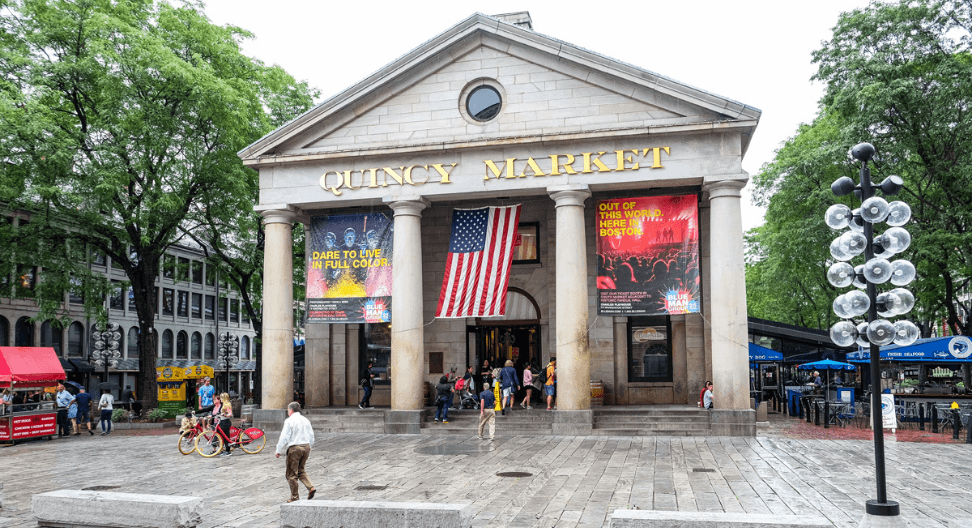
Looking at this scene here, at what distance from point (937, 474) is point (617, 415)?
9.64 metres

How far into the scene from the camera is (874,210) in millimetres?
9312

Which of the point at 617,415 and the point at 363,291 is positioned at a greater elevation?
the point at 363,291

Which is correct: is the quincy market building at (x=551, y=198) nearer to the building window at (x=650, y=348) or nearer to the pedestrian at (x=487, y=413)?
the building window at (x=650, y=348)

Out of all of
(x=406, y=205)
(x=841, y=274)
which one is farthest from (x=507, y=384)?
(x=841, y=274)

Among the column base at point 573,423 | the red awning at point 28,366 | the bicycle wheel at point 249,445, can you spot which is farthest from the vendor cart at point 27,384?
the column base at point 573,423

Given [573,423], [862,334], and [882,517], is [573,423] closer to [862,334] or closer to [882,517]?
[862,334]

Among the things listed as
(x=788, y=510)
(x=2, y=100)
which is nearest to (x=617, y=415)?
(x=788, y=510)

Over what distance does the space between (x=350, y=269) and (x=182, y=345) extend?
144 ft

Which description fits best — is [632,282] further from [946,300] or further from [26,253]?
[26,253]

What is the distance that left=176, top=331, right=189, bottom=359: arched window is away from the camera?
62.3 m

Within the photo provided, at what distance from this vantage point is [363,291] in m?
24.5

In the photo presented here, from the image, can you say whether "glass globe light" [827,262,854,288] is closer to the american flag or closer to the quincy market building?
the quincy market building

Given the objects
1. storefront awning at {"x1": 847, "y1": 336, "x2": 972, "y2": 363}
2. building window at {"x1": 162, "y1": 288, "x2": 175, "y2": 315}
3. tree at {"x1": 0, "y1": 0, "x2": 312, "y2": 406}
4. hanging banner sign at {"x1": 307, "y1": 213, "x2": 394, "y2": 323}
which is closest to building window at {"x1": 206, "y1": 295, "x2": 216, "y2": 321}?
building window at {"x1": 162, "y1": 288, "x2": 175, "y2": 315}

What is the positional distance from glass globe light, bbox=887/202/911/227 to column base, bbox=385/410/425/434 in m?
16.1
